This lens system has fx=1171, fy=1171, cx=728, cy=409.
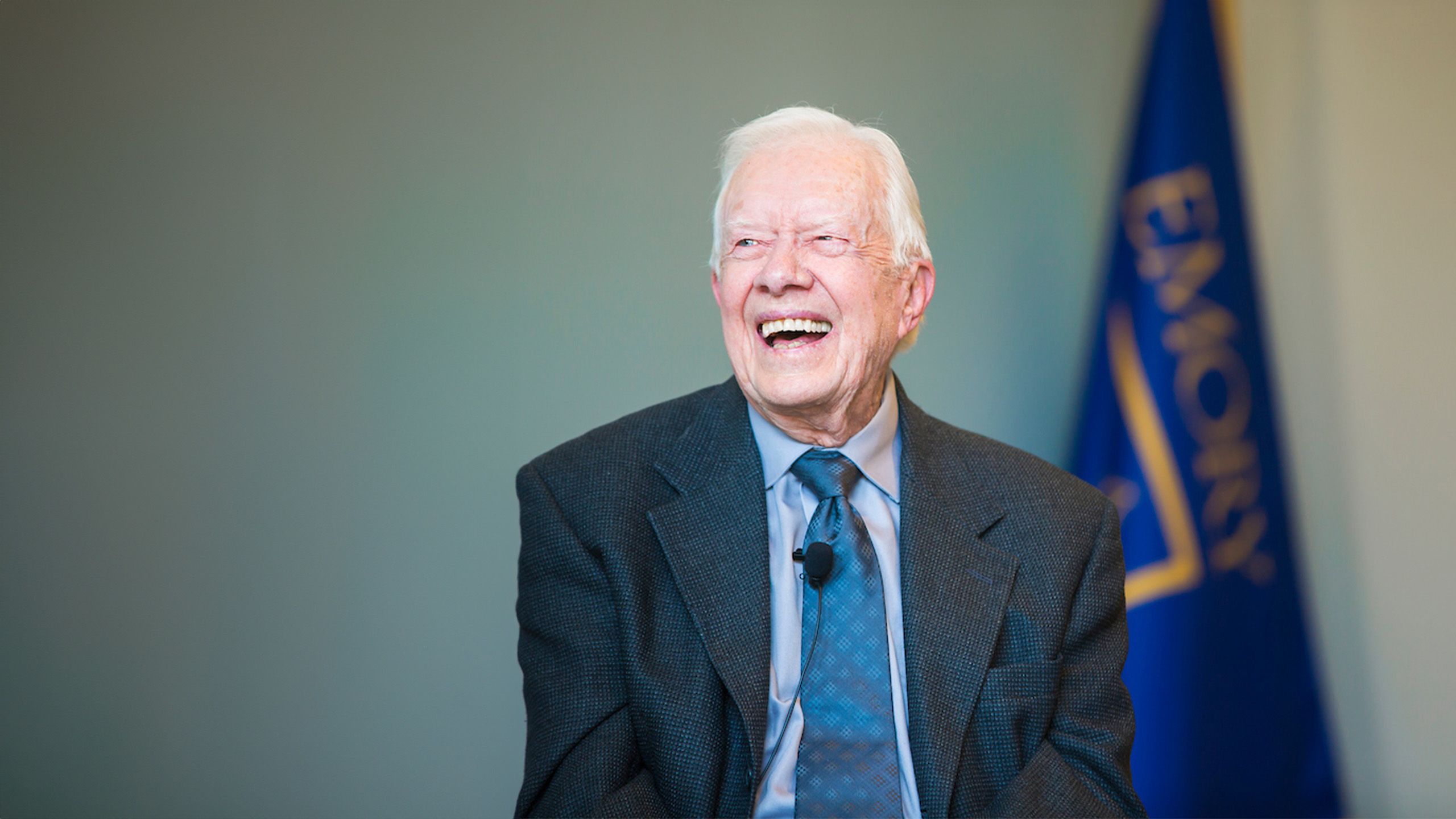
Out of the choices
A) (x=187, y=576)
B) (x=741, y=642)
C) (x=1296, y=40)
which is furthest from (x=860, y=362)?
Result: (x=1296, y=40)

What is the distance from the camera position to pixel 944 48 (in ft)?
10.8

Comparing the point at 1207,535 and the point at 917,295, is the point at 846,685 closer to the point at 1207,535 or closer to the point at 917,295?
the point at 917,295

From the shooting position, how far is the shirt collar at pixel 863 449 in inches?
80.3

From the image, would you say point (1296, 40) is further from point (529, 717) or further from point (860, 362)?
point (529, 717)

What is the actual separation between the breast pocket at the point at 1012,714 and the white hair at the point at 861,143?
732mm

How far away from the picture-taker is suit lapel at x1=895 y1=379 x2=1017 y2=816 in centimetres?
185

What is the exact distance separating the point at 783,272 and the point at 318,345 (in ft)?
4.02

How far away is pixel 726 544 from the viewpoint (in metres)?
1.93

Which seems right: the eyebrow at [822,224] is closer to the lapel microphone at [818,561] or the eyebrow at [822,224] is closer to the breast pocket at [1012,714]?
the lapel microphone at [818,561]

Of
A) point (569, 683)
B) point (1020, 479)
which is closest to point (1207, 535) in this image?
point (1020, 479)

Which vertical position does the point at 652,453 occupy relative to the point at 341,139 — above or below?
below

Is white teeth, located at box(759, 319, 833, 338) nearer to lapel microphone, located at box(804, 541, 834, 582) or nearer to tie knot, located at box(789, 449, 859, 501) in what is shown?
tie knot, located at box(789, 449, 859, 501)

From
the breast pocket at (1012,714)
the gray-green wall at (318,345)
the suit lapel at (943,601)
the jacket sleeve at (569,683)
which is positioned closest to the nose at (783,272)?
the suit lapel at (943,601)

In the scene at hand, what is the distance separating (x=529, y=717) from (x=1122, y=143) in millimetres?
2323
